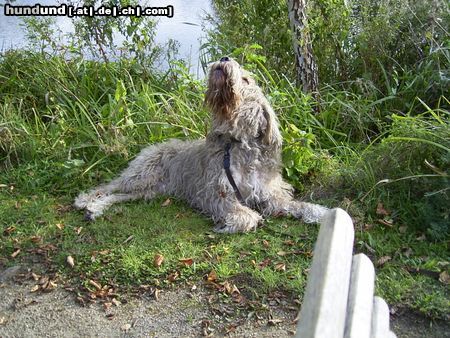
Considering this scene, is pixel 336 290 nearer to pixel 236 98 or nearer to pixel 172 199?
pixel 236 98

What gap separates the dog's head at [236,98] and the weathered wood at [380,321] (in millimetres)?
3041

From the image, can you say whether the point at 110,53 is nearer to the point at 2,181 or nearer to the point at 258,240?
the point at 2,181

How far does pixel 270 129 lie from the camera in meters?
4.87

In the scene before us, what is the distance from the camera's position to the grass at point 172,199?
420cm

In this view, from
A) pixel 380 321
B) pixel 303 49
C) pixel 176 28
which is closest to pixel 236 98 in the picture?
pixel 303 49

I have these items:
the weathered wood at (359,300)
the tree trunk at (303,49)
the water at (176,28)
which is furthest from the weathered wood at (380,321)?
the water at (176,28)

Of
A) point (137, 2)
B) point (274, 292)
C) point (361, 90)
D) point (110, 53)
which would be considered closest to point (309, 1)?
point (361, 90)

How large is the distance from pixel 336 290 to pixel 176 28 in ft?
27.1

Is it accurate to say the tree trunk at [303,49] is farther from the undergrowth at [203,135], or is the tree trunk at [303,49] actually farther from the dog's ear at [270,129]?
the dog's ear at [270,129]

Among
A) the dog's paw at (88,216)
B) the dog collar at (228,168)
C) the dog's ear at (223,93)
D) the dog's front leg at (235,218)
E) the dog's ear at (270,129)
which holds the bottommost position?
the dog's paw at (88,216)

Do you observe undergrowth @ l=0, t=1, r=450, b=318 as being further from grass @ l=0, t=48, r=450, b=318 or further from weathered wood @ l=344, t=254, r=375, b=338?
weathered wood @ l=344, t=254, r=375, b=338

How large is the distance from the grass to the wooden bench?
7.42ft

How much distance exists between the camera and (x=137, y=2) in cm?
696

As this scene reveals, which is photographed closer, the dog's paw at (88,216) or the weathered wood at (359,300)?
the weathered wood at (359,300)
